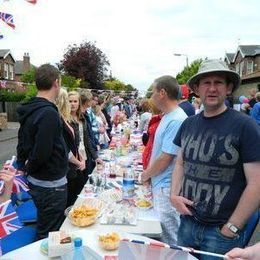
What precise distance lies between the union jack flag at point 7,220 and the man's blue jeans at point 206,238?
1.11 metres

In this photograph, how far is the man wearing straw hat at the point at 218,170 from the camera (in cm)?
218

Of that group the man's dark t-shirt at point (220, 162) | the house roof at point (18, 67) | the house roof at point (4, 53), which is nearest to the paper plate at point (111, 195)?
the man's dark t-shirt at point (220, 162)

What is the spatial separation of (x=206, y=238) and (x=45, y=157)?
1.51 meters

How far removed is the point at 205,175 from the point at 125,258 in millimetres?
888

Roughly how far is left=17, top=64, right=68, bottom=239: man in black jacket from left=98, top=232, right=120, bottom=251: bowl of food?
107 cm

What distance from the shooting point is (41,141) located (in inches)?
121

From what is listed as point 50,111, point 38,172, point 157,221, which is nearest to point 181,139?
A: point 157,221

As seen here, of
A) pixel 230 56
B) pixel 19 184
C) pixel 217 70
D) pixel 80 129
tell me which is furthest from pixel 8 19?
pixel 230 56

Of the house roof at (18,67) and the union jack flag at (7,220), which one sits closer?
the union jack flag at (7,220)

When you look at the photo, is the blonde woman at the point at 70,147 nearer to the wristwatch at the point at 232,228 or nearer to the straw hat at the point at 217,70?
the straw hat at the point at 217,70

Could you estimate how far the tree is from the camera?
123 feet

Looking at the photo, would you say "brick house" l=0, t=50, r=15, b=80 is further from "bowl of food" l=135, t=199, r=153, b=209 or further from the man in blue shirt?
"bowl of food" l=135, t=199, r=153, b=209

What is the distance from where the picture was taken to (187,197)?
2.44 m

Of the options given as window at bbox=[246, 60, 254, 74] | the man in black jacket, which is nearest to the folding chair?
the man in black jacket
